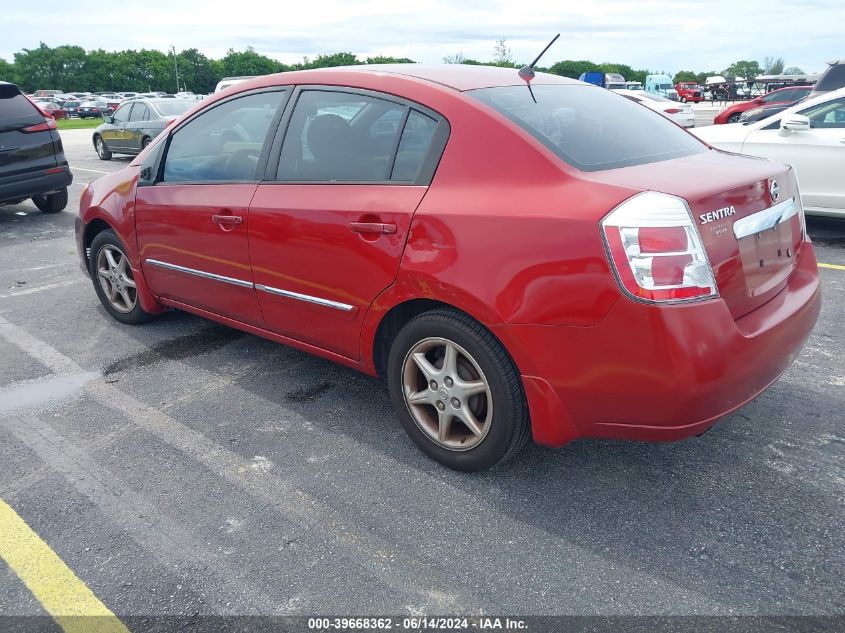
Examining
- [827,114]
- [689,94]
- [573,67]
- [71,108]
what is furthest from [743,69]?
[827,114]

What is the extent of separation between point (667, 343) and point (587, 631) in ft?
3.01

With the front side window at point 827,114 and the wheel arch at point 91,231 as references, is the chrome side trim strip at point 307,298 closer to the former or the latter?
the wheel arch at point 91,231

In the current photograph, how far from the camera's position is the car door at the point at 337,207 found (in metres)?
2.91

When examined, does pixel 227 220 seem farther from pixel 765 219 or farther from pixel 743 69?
pixel 743 69

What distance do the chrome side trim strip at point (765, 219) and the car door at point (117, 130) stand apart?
15.8 meters

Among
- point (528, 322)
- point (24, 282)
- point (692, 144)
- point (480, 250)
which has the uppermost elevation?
point (692, 144)

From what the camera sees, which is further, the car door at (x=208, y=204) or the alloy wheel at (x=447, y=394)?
the car door at (x=208, y=204)

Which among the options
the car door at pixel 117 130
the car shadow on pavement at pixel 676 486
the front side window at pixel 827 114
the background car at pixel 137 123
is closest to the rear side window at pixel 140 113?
the background car at pixel 137 123

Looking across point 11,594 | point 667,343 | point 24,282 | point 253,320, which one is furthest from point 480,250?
point 24,282

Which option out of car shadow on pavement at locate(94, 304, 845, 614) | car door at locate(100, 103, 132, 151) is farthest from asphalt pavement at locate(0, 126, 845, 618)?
car door at locate(100, 103, 132, 151)

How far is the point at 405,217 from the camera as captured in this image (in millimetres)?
2816

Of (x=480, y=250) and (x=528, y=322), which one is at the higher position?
(x=480, y=250)

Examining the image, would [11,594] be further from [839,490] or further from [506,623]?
[839,490]

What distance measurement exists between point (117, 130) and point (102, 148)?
1120 millimetres
